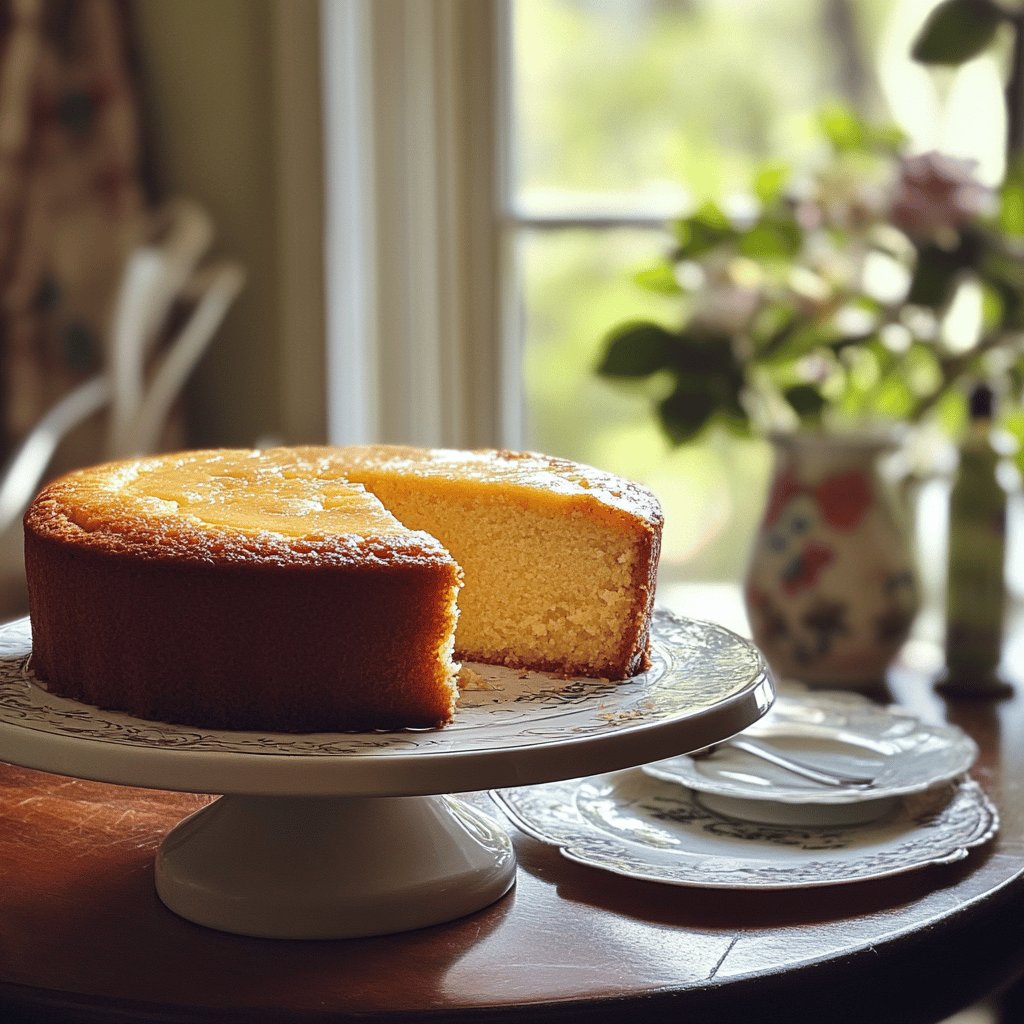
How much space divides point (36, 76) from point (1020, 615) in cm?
210

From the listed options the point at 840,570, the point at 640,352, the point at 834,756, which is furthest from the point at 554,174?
the point at 834,756

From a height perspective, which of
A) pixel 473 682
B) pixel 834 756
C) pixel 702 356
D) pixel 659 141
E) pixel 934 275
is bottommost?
pixel 834 756

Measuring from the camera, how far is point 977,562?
1727 mm

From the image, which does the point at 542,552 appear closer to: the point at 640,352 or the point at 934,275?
the point at 640,352

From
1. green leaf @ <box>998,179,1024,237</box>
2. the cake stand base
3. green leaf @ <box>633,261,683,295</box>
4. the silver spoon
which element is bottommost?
the silver spoon

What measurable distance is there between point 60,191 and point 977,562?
202 centimetres

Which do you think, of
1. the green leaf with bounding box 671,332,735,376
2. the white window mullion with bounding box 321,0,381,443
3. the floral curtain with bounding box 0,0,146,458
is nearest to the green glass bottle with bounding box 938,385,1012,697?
the green leaf with bounding box 671,332,735,376

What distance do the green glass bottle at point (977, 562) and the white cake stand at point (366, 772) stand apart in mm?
702

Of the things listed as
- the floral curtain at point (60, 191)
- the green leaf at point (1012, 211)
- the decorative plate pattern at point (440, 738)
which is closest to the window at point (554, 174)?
the floral curtain at point (60, 191)

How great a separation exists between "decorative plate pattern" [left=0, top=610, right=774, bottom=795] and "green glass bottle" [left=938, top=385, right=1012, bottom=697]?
73 centimetres

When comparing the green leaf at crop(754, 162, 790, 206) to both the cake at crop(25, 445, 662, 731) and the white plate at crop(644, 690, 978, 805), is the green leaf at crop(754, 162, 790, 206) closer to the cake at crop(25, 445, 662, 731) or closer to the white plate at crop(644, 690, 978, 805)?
the white plate at crop(644, 690, 978, 805)

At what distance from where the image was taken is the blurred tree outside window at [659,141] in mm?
2732

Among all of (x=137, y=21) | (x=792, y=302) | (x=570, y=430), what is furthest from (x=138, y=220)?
(x=792, y=302)

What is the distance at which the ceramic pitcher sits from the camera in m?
1.71
